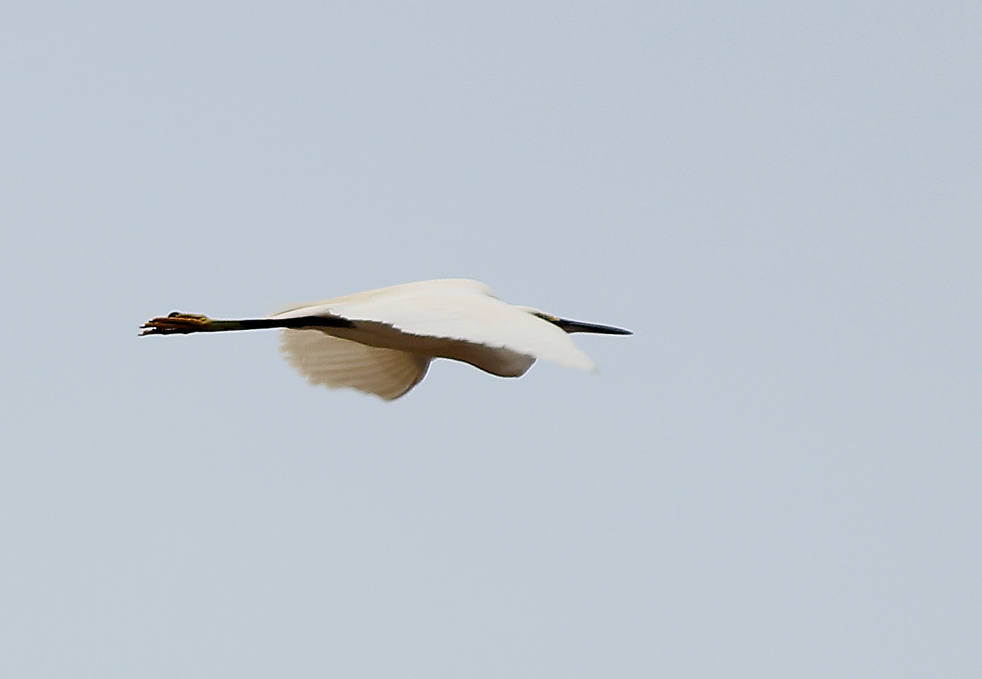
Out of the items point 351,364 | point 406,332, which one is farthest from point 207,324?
point 406,332

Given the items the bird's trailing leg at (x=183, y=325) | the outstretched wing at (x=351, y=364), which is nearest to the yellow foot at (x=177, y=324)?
the bird's trailing leg at (x=183, y=325)

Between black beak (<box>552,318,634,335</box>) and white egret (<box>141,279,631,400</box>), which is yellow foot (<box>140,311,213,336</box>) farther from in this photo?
black beak (<box>552,318,634,335</box>)

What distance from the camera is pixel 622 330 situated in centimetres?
1023

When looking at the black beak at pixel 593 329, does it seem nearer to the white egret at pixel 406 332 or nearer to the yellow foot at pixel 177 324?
the white egret at pixel 406 332

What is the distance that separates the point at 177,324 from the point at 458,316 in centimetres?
265

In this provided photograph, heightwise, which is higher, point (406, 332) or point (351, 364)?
point (406, 332)

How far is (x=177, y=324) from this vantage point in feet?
30.3

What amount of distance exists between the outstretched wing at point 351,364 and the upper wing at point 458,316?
1.24 meters

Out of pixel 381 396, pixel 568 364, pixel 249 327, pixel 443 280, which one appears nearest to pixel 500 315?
pixel 568 364

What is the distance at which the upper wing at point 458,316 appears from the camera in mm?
6469

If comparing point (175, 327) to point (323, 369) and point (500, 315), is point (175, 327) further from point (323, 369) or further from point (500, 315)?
point (500, 315)

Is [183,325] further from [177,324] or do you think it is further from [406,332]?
[406,332]

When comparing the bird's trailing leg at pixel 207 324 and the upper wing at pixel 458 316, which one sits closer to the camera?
the upper wing at pixel 458 316

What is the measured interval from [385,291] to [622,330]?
2146mm
